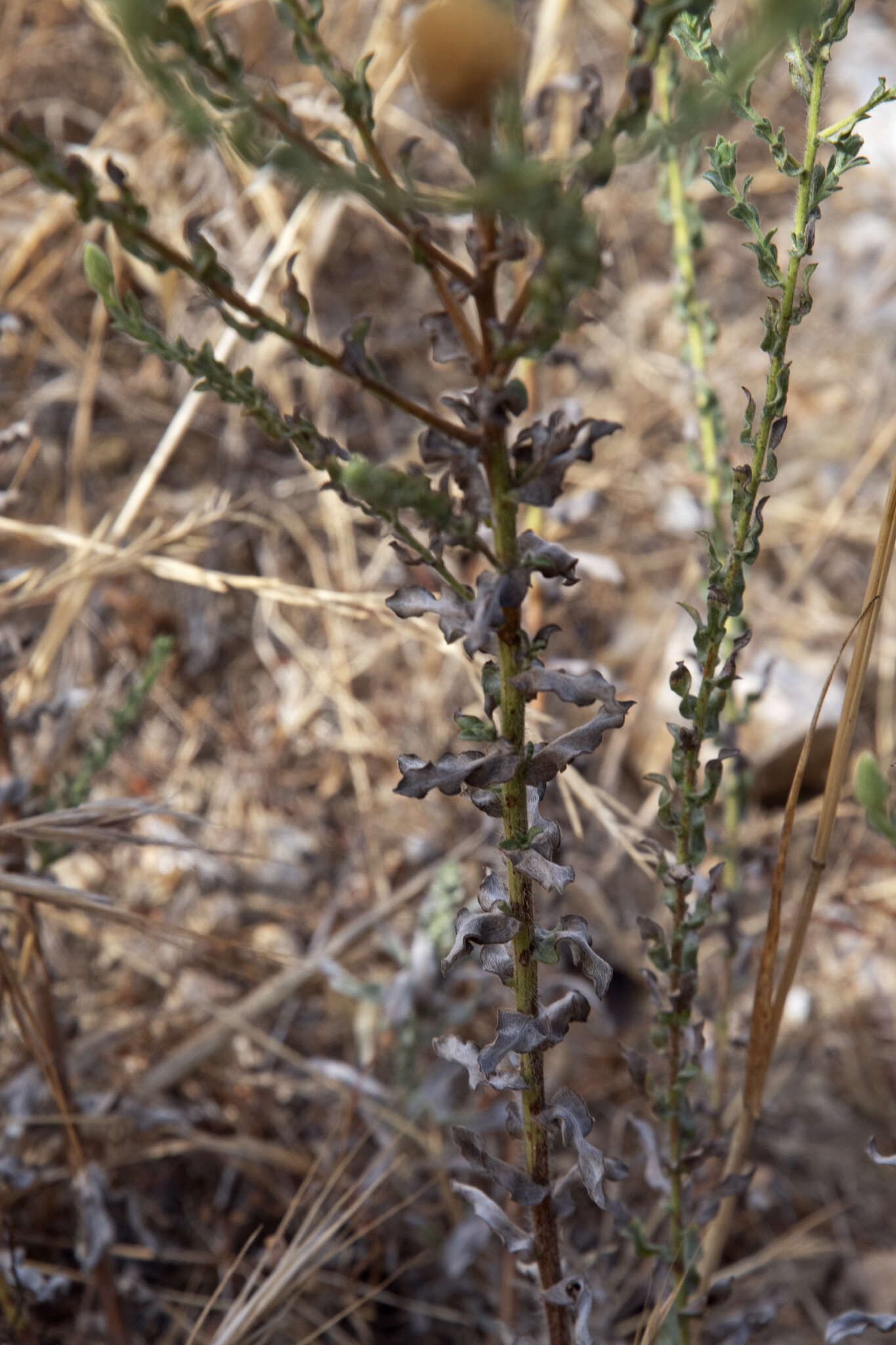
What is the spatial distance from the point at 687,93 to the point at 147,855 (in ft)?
6.93

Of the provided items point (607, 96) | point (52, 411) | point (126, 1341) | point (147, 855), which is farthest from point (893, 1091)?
point (607, 96)

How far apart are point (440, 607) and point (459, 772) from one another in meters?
0.11

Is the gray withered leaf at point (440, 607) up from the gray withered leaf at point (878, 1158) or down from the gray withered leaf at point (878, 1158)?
up

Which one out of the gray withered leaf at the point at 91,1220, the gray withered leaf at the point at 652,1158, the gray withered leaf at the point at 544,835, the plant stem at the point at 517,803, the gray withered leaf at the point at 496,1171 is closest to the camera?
the plant stem at the point at 517,803

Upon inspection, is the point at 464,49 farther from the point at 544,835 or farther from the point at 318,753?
the point at 318,753

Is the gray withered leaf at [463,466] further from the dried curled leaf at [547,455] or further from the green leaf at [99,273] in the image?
the green leaf at [99,273]

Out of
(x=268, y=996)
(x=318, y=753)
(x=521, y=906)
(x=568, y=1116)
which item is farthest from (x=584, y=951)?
(x=318, y=753)

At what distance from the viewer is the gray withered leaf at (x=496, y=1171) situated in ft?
2.78

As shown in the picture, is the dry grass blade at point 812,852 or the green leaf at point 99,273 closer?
the green leaf at point 99,273

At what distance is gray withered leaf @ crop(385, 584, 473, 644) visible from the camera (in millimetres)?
633

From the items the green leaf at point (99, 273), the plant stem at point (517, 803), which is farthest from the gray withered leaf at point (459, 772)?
the green leaf at point (99, 273)

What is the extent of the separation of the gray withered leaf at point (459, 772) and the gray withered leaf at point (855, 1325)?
670mm

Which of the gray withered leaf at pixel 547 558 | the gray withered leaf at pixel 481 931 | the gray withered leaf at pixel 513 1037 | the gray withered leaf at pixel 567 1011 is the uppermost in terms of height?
the gray withered leaf at pixel 547 558

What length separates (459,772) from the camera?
0.69 meters
